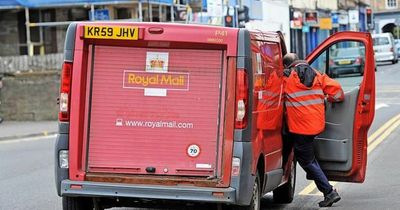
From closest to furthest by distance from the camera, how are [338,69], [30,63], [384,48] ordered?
[338,69], [30,63], [384,48]

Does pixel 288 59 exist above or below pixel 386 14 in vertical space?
below

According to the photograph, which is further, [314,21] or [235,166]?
[314,21]

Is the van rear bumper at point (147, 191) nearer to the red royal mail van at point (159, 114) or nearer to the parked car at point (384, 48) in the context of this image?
the red royal mail van at point (159, 114)

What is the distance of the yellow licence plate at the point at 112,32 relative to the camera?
23.1ft

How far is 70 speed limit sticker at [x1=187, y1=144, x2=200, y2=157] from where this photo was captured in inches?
278

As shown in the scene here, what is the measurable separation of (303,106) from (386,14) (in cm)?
8824

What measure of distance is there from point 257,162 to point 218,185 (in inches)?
21.1

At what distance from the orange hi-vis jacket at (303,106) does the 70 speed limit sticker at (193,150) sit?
69.4 inches

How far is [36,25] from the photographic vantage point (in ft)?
86.2

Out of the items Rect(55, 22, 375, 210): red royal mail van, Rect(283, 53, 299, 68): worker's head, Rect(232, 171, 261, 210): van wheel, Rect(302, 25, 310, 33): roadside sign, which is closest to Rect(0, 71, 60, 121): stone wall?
Rect(283, 53, 299, 68): worker's head

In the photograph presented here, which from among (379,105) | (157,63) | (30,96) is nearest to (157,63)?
(157,63)

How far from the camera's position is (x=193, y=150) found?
7066 millimetres

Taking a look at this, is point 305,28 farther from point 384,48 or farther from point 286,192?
point 286,192

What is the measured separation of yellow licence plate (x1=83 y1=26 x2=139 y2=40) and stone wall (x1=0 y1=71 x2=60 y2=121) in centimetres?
1670
